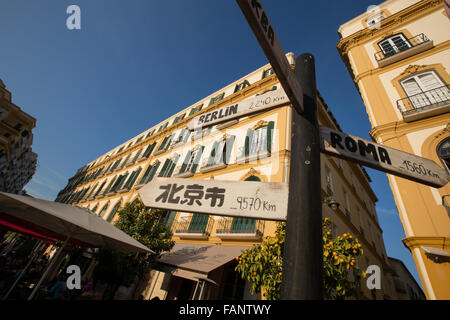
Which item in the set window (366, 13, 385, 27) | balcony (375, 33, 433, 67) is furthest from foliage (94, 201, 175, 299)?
window (366, 13, 385, 27)

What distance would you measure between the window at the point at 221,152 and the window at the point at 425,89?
7.80 metres

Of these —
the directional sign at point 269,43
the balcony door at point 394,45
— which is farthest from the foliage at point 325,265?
the balcony door at point 394,45

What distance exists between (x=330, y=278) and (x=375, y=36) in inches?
438

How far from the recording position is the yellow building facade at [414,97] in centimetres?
462

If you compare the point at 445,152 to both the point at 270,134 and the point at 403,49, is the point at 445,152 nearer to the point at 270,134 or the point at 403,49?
the point at 403,49

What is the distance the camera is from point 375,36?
9.25 metres

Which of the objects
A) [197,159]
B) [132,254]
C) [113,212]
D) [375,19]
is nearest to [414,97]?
[375,19]

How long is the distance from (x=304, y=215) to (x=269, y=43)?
114 centimetres

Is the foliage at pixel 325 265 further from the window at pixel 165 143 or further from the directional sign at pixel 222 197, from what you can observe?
the window at pixel 165 143

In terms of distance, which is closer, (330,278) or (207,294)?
(330,278)

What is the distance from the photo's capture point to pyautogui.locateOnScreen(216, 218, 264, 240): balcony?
748 cm

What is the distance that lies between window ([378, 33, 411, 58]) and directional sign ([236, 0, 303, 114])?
976cm

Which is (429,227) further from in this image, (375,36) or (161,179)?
(375,36)
